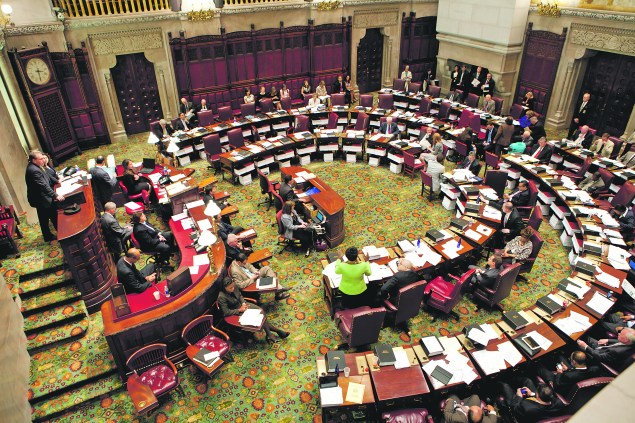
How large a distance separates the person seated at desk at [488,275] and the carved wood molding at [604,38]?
10392mm

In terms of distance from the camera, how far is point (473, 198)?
34.0ft

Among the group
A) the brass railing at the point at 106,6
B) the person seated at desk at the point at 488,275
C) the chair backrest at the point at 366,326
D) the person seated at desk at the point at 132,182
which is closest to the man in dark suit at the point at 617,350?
the person seated at desk at the point at 488,275

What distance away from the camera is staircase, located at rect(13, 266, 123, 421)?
21.7 ft

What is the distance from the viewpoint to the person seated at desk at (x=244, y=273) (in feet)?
25.3

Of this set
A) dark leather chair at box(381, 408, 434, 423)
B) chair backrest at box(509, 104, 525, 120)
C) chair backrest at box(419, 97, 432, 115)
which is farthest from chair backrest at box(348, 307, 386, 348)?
chair backrest at box(509, 104, 525, 120)

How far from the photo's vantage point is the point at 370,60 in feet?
65.9

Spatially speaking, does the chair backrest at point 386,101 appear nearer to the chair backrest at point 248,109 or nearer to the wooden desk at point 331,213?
the chair backrest at point 248,109

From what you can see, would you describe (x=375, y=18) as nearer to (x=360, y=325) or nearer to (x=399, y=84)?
(x=399, y=84)

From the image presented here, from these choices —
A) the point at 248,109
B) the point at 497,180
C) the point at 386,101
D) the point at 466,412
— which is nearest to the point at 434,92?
the point at 386,101

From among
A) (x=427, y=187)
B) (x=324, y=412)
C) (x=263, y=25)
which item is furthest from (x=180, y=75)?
(x=324, y=412)

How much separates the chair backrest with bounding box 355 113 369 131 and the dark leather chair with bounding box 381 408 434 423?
1034 cm

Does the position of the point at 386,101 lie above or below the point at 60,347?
above

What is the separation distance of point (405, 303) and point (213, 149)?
8.53 meters

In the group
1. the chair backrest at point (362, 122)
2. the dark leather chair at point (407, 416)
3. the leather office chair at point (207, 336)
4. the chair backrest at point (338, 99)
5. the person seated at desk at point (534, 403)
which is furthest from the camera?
the chair backrest at point (338, 99)
